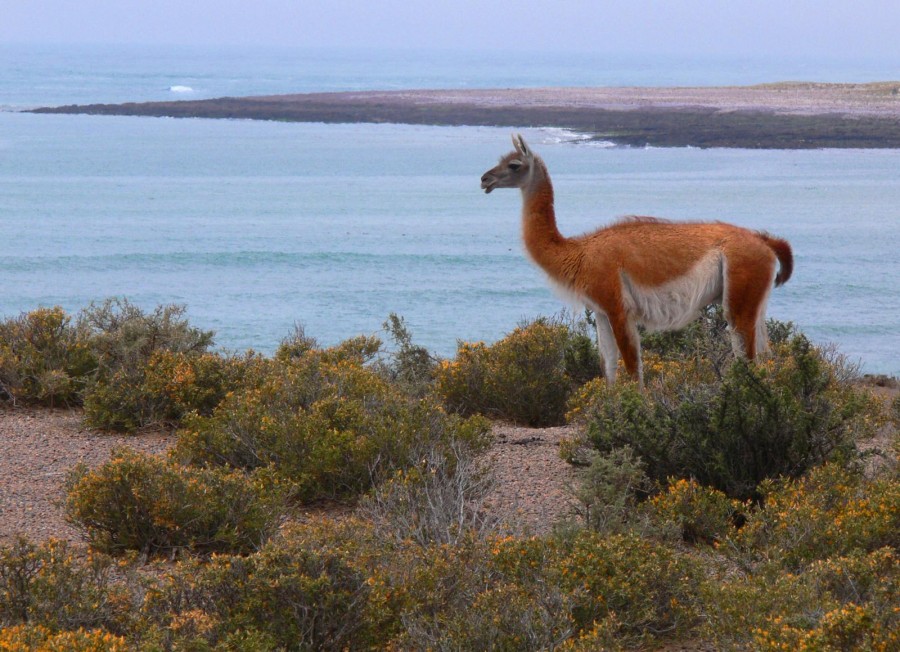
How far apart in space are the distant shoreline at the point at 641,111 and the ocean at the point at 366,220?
7.88ft

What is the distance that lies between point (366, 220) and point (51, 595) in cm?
3309

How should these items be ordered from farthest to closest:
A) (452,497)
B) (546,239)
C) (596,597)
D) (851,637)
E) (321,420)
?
(546,239) < (321,420) < (452,497) < (596,597) < (851,637)

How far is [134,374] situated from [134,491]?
9.69 ft

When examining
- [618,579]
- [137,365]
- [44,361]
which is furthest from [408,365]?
[618,579]

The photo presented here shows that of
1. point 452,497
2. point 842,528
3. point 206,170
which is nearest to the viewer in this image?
point 842,528

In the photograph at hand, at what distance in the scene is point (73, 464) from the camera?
6988mm

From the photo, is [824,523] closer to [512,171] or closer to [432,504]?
[432,504]

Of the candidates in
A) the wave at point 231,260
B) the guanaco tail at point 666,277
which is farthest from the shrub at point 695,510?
the wave at point 231,260

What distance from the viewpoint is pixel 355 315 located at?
24016 millimetres

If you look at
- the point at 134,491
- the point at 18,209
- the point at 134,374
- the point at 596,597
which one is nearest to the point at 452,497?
the point at 596,597

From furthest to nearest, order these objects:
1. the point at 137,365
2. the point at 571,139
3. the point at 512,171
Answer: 1. the point at 571,139
2. the point at 137,365
3. the point at 512,171

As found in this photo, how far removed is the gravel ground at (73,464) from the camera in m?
5.82

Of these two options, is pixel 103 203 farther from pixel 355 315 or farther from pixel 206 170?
pixel 355 315

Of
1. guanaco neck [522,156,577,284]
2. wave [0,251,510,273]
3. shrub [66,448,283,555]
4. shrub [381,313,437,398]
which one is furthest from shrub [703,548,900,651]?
wave [0,251,510,273]
